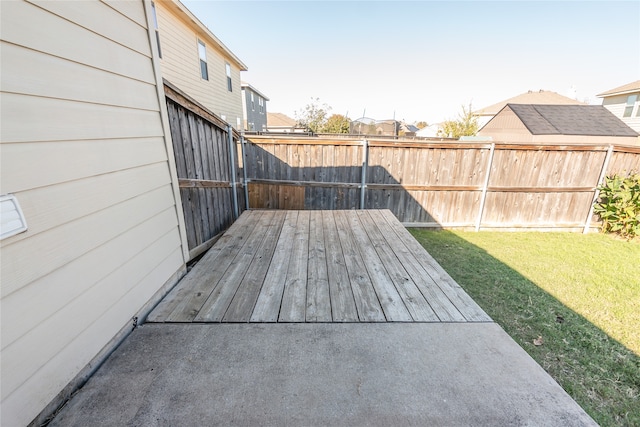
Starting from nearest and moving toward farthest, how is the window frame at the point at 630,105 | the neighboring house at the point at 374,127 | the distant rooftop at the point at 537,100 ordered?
the window frame at the point at 630,105
the neighboring house at the point at 374,127
the distant rooftop at the point at 537,100

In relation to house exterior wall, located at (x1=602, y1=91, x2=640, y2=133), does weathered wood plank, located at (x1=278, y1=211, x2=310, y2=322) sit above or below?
below

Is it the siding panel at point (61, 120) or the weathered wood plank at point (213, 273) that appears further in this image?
the weathered wood plank at point (213, 273)

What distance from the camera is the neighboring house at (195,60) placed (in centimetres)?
759

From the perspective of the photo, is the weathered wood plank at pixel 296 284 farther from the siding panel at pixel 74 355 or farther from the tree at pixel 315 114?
the tree at pixel 315 114

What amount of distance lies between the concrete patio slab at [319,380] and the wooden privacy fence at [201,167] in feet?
4.86

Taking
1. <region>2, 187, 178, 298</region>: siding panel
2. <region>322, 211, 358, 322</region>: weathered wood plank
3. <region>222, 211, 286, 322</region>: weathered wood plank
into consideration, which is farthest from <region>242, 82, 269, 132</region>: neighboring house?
<region>2, 187, 178, 298</region>: siding panel

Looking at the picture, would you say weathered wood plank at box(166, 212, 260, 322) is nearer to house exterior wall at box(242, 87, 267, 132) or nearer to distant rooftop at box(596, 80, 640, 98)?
house exterior wall at box(242, 87, 267, 132)

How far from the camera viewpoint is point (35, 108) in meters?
1.13

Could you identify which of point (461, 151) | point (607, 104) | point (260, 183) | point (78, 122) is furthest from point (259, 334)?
point (607, 104)

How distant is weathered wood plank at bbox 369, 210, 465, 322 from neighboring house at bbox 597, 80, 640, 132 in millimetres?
20567

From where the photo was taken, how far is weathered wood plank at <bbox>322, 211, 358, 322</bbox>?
6.16ft

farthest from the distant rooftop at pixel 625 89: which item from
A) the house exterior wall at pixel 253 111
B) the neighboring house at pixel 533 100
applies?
the house exterior wall at pixel 253 111

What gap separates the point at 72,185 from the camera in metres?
1.30

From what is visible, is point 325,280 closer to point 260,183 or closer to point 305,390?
point 305,390
